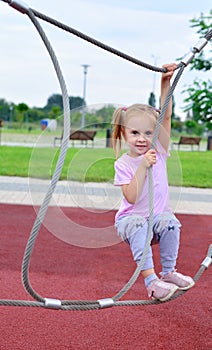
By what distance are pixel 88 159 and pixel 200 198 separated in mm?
7667

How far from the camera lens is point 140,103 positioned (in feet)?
9.63

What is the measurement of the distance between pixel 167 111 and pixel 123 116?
0.24m

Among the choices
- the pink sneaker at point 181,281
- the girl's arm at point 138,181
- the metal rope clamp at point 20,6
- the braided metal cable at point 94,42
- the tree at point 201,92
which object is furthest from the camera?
the tree at point 201,92

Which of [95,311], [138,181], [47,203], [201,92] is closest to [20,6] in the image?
[47,203]

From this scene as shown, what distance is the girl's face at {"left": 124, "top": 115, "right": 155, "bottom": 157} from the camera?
9.42 feet

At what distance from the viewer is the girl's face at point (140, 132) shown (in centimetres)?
287

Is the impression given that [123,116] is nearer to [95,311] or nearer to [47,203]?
[47,203]

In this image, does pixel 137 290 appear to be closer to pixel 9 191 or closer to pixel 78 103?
pixel 78 103

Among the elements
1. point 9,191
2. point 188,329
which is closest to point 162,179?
point 188,329

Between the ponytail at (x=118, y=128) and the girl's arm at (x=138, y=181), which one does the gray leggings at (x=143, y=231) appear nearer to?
the girl's arm at (x=138, y=181)

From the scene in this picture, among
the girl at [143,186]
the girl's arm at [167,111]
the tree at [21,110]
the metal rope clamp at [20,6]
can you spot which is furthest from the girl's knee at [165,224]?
the tree at [21,110]

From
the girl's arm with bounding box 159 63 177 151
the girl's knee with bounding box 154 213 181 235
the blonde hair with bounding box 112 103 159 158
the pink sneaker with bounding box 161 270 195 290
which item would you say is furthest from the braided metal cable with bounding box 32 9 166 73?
the pink sneaker with bounding box 161 270 195 290

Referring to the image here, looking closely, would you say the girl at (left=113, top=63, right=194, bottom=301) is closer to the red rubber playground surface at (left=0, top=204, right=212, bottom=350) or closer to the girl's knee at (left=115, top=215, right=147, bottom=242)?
the girl's knee at (left=115, top=215, right=147, bottom=242)

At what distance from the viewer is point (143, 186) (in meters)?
2.82
